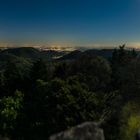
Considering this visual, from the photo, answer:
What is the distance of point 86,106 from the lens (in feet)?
160

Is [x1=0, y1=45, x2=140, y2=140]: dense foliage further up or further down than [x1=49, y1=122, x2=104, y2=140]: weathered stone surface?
further down

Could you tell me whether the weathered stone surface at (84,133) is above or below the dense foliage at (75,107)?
above

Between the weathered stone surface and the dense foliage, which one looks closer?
the weathered stone surface

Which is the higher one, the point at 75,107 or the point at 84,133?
the point at 84,133

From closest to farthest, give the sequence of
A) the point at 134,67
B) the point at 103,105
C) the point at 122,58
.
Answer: the point at 103,105 < the point at 134,67 < the point at 122,58

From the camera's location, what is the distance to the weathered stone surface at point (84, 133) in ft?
17.0

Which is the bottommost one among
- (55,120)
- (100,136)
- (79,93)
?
(55,120)

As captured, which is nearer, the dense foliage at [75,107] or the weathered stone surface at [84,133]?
the weathered stone surface at [84,133]

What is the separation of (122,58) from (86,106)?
45750 millimetres

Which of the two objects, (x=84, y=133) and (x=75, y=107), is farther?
(x=75, y=107)

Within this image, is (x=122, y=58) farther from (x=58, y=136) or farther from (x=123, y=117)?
(x=58, y=136)

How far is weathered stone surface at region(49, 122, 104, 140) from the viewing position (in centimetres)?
517

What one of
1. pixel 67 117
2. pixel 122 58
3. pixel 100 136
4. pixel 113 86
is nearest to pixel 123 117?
pixel 67 117

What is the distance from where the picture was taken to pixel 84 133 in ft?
17.2
